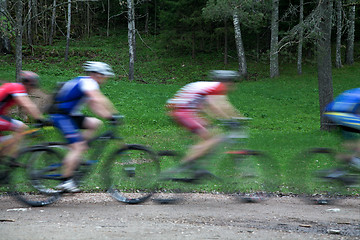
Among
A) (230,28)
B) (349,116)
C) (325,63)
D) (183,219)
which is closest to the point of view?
(183,219)

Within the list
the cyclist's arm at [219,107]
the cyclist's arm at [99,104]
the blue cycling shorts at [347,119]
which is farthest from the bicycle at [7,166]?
the blue cycling shorts at [347,119]

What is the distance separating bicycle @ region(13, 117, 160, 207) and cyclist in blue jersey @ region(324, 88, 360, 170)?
302cm

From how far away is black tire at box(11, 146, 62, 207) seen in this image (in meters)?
6.32

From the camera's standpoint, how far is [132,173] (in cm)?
657

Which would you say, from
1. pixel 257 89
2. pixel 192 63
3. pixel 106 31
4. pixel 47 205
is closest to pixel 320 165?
pixel 47 205

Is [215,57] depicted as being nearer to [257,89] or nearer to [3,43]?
[257,89]

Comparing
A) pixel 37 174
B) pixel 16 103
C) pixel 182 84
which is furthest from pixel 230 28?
pixel 37 174

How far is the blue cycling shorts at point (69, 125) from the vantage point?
6.23 meters

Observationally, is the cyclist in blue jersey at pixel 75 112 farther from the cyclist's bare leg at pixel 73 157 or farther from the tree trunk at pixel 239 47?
the tree trunk at pixel 239 47

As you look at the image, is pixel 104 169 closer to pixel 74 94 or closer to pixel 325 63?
pixel 74 94

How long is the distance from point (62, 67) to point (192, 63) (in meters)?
11.0

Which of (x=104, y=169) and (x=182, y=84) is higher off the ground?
(x=182, y=84)

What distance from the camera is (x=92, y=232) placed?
16.5 ft

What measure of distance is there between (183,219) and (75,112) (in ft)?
7.94
